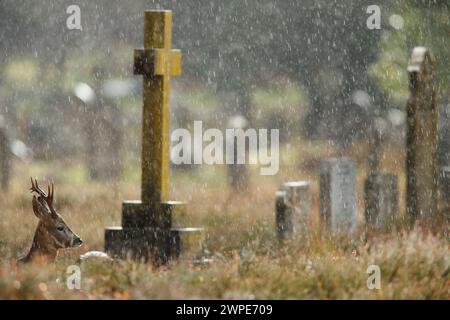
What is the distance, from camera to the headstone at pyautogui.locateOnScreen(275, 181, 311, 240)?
16.3 m

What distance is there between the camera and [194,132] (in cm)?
3306

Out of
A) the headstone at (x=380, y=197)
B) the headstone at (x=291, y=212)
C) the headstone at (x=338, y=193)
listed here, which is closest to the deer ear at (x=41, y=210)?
the headstone at (x=291, y=212)

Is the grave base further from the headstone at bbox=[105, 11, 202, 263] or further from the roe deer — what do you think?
the roe deer

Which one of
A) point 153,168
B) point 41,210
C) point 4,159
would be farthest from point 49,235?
point 4,159

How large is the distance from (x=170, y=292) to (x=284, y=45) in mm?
16773

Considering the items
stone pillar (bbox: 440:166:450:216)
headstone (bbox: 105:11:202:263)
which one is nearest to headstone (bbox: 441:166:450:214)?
stone pillar (bbox: 440:166:450:216)

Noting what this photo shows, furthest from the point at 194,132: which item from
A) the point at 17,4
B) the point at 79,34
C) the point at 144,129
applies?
the point at 144,129

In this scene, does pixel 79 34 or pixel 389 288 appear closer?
pixel 389 288

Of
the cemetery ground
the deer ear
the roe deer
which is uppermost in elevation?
the deer ear

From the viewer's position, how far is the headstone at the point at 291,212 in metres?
16.3

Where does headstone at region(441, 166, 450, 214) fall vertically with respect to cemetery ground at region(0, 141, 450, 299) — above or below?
above

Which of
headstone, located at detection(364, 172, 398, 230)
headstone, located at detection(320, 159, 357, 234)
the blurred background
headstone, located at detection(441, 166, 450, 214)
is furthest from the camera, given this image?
the blurred background

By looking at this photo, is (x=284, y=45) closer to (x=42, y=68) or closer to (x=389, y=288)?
(x=42, y=68)

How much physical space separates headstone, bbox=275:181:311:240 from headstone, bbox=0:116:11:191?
12.9m
